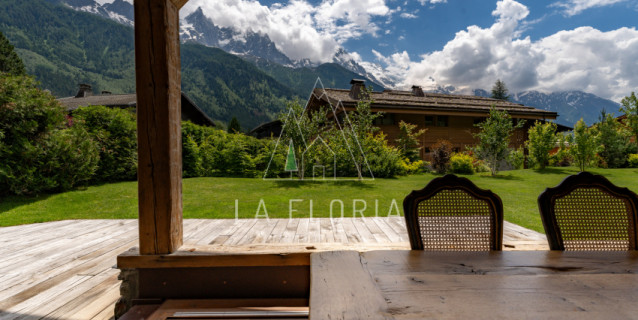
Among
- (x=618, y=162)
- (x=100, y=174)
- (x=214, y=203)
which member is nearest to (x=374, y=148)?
(x=214, y=203)

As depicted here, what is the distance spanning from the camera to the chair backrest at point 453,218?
1.26 m

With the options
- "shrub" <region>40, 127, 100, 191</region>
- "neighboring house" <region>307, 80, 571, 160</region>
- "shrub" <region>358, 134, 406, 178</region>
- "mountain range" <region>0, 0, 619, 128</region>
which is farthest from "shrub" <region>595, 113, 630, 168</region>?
"mountain range" <region>0, 0, 619, 128</region>

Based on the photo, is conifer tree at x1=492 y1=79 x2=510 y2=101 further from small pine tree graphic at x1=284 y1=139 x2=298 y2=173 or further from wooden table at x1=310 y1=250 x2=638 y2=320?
wooden table at x1=310 y1=250 x2=638 y2=320

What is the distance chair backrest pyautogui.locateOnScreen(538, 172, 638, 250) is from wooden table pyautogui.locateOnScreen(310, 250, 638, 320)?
112 millimetres

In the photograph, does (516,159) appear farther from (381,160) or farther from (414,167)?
(381,160)

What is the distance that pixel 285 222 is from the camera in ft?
12.6

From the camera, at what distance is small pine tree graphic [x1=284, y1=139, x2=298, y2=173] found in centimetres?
830

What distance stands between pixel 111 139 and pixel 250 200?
4882mm

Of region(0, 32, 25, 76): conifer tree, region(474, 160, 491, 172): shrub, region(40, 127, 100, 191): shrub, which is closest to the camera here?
region(40, 127, 100, 191): shrub

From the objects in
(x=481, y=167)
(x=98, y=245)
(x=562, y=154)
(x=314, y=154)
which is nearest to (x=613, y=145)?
(x=562, y=154)

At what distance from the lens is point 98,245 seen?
2.94 m

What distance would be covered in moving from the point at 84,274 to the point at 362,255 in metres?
2.32

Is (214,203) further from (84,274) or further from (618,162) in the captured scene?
(618,162)

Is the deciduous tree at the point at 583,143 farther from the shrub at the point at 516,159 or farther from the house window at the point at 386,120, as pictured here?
the house window at the point at 386,120
